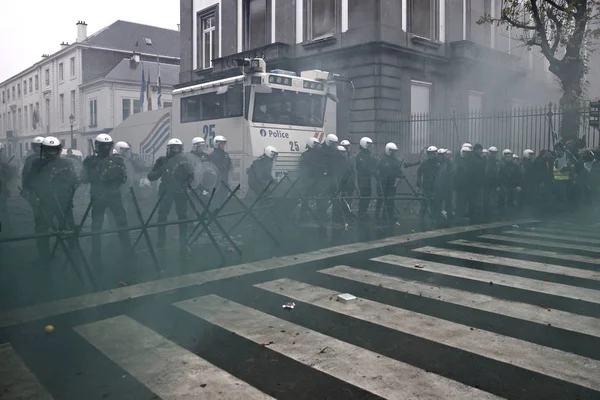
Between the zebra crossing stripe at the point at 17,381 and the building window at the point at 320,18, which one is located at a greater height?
the building window at the point at 320,18

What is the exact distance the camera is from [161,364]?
11.4ft

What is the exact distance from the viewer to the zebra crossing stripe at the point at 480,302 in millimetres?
4328

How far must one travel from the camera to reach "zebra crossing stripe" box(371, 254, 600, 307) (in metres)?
5.23

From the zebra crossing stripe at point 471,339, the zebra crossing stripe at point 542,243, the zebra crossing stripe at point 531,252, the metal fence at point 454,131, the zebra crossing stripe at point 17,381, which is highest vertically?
the metal fence at point 454,131

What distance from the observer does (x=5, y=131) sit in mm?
9141

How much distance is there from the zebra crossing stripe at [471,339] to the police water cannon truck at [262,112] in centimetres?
670

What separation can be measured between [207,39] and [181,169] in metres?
17.9

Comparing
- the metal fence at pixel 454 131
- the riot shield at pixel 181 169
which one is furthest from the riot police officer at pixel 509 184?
the riot shield at pixel 181 169

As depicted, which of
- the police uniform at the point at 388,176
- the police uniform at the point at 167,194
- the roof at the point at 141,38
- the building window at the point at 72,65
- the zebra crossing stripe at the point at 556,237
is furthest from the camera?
the roof at the point at 141,38

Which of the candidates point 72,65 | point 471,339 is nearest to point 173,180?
point 471,339

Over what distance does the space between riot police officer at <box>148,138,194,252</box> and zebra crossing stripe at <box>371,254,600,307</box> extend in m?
2.77

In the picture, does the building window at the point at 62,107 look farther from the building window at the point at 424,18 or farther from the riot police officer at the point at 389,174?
the building window at the point at 424,18

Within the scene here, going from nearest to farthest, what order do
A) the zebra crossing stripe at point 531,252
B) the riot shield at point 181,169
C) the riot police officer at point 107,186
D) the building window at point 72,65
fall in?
the riot police officer at point 107,186, the zebra crossing stripe at point 531,252, the riot shield at point 181,169, the building window at point 72,65

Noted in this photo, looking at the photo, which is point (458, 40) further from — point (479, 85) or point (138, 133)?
point (138, 133)
